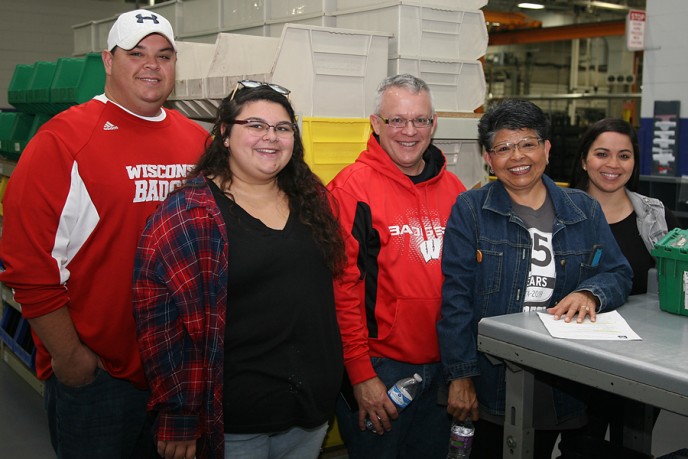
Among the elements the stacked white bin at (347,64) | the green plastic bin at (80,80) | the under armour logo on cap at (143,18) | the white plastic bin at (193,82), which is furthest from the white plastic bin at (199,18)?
the under armour logo on cap at (143,18)

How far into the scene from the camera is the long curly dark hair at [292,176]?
1963mm

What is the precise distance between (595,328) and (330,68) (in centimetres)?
188

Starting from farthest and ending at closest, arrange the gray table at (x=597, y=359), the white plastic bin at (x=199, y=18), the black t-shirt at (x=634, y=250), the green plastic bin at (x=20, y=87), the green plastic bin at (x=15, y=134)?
the white plastic bin at (x=199, y=18)
the green plastic bin at (x=15, y=134)
the green plastic bin at (x=20, y=87)
the black t-shirt at (x=634, y=250)
the gray table at (x=597, y=359)

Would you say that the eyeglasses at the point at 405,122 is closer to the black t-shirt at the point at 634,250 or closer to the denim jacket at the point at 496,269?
the denim jacket at the point at 496,269

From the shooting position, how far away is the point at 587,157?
2.86m

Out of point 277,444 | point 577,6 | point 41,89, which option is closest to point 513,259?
point 277,444

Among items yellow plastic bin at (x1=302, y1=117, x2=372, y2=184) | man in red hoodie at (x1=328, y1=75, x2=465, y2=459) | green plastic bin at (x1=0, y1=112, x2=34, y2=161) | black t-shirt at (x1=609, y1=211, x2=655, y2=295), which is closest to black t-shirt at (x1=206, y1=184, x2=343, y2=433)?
man in red hoodie at (x1=328, y1=75, x2=465, y2=459)

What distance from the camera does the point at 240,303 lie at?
185 cm

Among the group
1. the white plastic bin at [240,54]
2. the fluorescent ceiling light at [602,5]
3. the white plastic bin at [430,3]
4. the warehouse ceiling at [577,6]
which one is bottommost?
the white plastic bin at [240,54]

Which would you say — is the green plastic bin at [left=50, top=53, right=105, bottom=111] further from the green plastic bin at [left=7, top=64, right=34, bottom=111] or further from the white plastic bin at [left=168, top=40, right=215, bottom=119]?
the green plastic bin at [left=7, top=64, right=34, bottom=111]

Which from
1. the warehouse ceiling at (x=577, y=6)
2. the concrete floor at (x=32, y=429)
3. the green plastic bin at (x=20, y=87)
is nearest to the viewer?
the concrete floor at (x=32, y=429)

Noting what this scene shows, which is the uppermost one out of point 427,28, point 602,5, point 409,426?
point 602,5

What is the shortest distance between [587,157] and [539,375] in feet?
3.56

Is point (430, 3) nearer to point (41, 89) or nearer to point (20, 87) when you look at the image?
point (41, 89)
